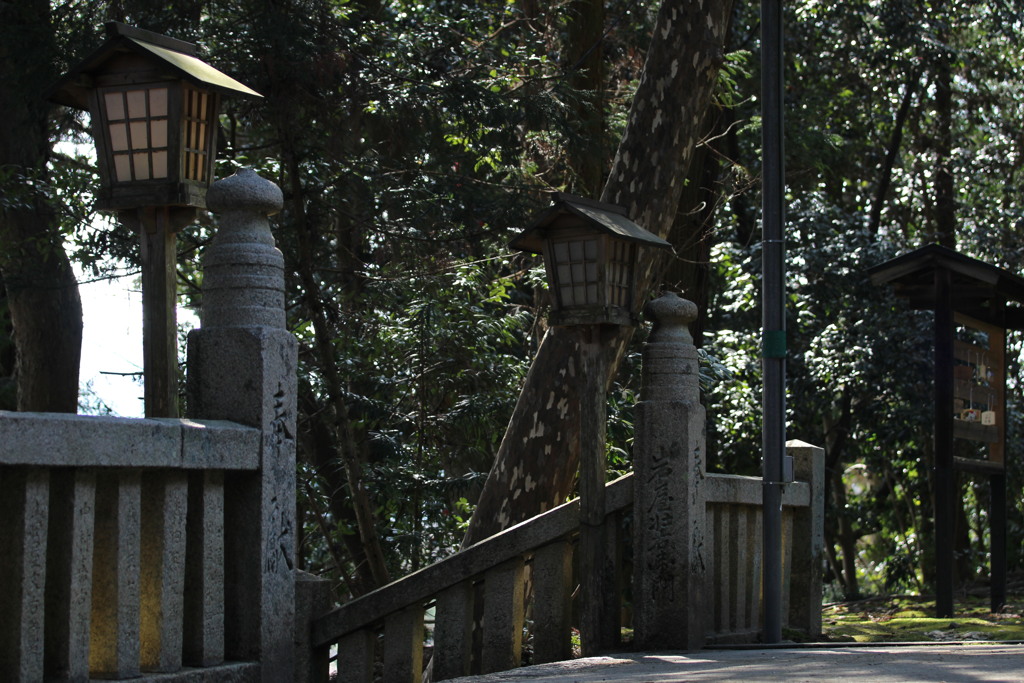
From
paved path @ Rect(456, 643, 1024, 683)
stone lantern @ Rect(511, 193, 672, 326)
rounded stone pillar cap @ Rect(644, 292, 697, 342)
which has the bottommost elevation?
paved path @ Rect(456, 643, 1024, 683)

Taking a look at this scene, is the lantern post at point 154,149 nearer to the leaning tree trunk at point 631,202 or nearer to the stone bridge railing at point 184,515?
the stone bridge railing at point 184,515

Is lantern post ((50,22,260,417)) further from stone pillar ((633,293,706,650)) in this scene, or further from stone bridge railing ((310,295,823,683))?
stone pillar ((633,293,706,650))

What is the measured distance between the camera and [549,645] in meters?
7.07

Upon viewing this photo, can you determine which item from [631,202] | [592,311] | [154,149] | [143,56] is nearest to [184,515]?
[154,149]

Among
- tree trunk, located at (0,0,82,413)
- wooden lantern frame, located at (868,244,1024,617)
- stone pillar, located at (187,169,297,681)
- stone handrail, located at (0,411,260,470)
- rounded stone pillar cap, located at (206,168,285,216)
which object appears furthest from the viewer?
wooden lantern frame, located at (868,244,1024,617)

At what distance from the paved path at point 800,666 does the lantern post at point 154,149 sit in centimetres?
213

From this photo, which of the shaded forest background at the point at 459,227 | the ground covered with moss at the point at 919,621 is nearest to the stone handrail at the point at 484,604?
the ground covered with moss at the point at 919,621

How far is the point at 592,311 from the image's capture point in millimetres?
6984

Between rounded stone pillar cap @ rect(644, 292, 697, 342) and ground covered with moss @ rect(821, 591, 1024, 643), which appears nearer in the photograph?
rounded stone pillar cap @ rect(644, 292, 697, 342)

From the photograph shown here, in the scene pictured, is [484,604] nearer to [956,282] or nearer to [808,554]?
[808,554]

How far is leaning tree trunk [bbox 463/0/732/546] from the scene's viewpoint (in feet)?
31.4

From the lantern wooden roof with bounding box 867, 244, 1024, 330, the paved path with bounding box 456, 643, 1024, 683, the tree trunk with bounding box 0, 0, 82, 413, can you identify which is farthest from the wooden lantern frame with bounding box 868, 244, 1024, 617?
the tree trunk with bounding box 0, 0, 82, 413

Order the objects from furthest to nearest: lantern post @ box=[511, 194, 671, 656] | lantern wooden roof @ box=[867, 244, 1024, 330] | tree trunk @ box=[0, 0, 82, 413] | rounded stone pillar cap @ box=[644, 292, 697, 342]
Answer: lantern wooden roof @ box=[867, 244, 1024, 330] < tree trunk @ box=[0, 0, 82, 413] < rounded stone pillar cap @ box=[644, 292, 697, 342] < lantern post @ box=[511, 194, 671, 656]

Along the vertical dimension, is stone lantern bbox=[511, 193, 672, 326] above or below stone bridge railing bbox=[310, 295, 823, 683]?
above
